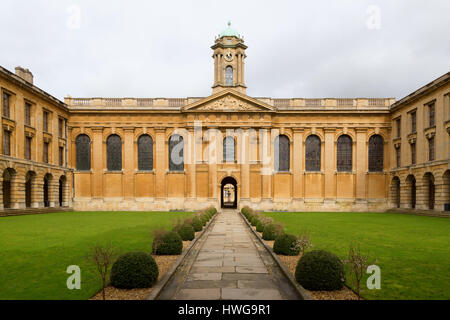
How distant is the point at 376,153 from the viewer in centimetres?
4041

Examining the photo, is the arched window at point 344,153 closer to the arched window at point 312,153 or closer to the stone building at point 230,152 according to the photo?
the stone building at point 230,152

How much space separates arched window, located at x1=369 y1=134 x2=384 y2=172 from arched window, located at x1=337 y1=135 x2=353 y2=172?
2560 mm

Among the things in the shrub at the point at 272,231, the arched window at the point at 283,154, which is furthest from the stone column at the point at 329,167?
the shrub at the point at 272,231

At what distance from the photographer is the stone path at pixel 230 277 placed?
7631 millimetres

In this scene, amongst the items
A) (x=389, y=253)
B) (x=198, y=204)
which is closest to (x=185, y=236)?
(x=389, y=253)

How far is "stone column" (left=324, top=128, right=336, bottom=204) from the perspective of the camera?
39875mm

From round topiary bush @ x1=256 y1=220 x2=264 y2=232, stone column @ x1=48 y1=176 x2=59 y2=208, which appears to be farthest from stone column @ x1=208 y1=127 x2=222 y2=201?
round topiary bush @ x1=256 y1=220 x2=264 y2=232

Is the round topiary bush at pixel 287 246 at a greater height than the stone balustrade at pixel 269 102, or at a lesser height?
lesser

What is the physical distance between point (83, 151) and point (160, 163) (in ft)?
32.1

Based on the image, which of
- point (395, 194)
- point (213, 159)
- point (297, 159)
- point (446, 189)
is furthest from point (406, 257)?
point (395, 194)

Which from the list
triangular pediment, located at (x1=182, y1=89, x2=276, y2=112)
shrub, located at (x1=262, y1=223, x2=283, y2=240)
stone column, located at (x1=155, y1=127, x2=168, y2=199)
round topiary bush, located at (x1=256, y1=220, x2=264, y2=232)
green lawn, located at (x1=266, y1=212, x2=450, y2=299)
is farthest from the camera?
stone column, located at (x1=155, y1=127, x2=168, y2=199)

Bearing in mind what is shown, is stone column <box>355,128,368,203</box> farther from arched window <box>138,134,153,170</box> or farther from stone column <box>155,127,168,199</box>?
arched window <box>138,134,153,170</box>

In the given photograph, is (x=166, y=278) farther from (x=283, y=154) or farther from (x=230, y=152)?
(x=283, y=154)

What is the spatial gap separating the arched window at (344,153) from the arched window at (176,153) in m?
19.3
